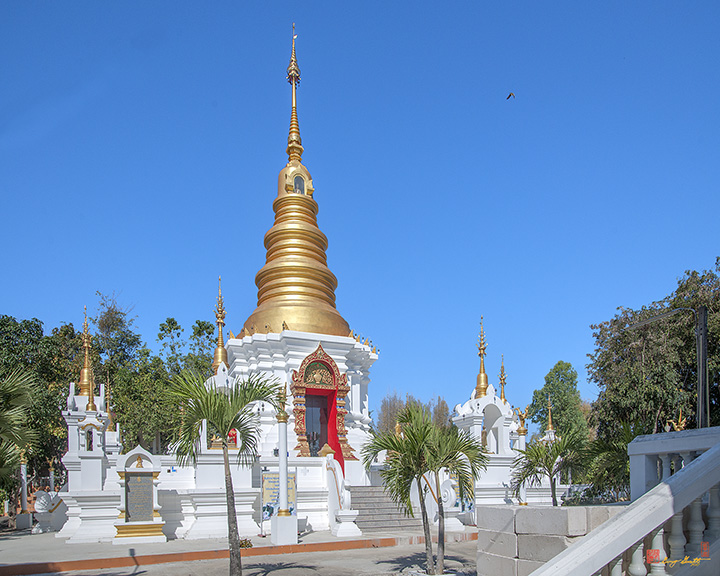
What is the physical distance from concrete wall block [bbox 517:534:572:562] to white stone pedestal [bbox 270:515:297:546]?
10000 mm

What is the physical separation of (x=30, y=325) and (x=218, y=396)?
87.6 feet

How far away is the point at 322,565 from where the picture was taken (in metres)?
13.5

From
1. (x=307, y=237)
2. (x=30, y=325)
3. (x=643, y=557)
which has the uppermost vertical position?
(x=307, y=237)

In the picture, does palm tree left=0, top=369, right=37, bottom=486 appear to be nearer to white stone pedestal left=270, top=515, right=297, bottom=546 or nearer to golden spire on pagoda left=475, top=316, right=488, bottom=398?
white stone pedestal left=270, top=515, right=297, bottom=546

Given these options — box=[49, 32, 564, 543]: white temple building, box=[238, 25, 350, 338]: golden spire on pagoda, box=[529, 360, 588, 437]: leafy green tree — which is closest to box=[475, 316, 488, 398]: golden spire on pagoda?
box=[49, 32, 564, 543]: white temple building

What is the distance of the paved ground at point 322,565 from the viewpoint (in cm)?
1255

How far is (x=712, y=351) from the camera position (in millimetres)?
23359

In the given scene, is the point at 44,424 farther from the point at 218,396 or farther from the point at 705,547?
the point at 705,547

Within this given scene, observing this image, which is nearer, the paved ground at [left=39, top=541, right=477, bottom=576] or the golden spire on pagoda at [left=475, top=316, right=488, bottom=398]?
the paved ground at [left=39, top=541, right=477, bottom=576]

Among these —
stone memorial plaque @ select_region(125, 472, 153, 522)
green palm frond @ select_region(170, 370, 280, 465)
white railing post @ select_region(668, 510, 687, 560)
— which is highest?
green palm frond @ select_region(170, 370, 280, 465)

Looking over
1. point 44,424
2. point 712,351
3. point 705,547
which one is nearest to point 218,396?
point 705,547

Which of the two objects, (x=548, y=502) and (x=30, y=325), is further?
(x=30, y=325)

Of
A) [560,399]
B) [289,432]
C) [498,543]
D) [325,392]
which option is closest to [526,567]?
[498,543]

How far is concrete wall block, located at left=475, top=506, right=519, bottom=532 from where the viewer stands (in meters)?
7.50
